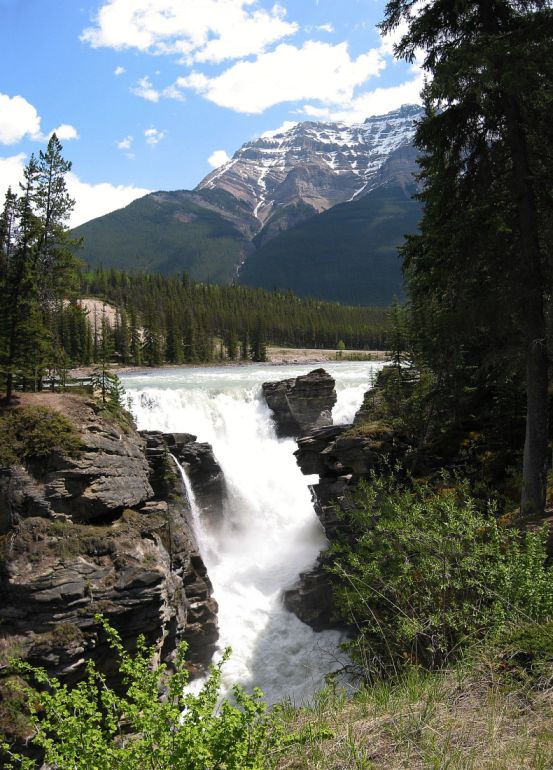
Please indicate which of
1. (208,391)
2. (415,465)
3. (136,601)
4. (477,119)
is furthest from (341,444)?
(208,391)

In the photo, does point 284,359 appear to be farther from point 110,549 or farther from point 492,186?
point 492,186

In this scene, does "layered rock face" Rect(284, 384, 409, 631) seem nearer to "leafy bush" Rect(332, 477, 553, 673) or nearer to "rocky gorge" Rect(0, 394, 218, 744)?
→ "rocky gorge" Rect(0, 394, 218, 744)

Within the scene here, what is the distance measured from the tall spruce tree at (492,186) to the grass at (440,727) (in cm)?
637

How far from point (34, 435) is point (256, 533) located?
47.8 ft

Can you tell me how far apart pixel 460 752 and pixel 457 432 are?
44.9ft

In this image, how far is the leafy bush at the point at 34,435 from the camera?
14.7 meters

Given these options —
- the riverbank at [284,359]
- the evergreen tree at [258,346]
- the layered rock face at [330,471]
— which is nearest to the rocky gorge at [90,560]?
the layered rock face at [330,471]

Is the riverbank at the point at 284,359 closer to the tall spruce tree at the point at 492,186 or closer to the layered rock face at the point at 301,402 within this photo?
the layered rock face at the point at 301,402

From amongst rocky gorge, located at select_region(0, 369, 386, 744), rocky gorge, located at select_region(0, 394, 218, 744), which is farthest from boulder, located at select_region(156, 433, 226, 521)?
rocky gorge, located at select_region(0, 394, 218, 744)

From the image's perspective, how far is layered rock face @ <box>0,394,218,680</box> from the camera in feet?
40.5

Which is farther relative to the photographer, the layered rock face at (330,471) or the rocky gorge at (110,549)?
the layered rock face at (330,471)

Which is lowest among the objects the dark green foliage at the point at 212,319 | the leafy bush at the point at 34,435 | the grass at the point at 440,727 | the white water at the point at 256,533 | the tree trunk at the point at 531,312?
the white water at the point at 256,533

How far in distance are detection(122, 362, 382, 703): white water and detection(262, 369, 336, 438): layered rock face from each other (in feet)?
3.40

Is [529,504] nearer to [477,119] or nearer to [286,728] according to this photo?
[286,728]
